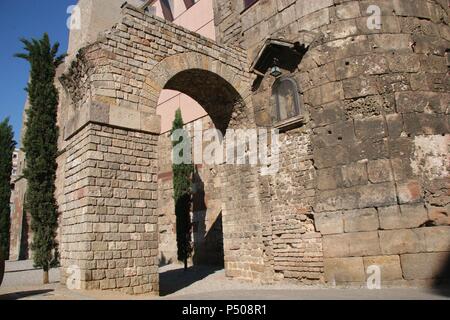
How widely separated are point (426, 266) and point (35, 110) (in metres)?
10.1

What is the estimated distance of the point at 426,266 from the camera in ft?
17.6

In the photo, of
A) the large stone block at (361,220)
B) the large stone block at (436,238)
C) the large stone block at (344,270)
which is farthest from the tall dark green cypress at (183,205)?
the large stone block at (436,238)

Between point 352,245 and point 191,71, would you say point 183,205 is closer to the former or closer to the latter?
point 191,71

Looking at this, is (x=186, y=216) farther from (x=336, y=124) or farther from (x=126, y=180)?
(x=336, y=124)

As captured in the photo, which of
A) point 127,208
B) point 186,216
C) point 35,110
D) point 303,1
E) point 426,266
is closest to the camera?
point 426,266

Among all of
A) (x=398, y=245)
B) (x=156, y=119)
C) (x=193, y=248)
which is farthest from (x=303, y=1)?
(x=193, y=248)

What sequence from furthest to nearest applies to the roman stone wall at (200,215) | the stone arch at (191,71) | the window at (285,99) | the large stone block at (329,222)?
the roman stone wall at (200,215) < the window at (285,99) < the stone arch at (191,71) < the large stone block at (329,222)

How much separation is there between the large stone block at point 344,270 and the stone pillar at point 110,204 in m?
3.01

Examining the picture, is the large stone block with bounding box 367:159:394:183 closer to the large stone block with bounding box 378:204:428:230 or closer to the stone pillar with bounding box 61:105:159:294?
the large stone block with bounding box 378:204:428:230

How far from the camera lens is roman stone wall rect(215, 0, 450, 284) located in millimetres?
5648

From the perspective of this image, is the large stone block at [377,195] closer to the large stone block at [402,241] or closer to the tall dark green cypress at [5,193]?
the large stone block at [402,241]

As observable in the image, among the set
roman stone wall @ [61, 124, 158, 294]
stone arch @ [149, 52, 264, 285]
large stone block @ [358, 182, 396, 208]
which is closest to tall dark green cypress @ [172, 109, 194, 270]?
stone arch @ [149, 52, 264, 285]

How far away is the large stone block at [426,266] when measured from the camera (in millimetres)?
5324

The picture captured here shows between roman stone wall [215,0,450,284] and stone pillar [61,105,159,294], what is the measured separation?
277cm
